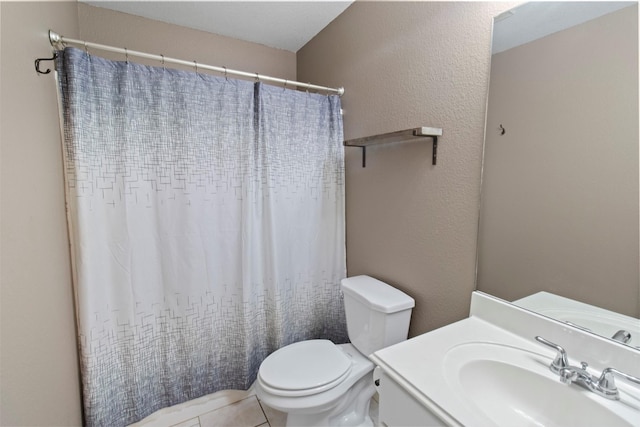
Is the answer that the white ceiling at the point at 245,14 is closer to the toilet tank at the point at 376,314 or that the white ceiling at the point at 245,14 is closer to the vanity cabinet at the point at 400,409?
the toilet tank at the point at 376,314

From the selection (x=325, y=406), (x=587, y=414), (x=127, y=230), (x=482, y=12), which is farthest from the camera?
(x=127, y=230)

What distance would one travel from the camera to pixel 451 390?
78 cm

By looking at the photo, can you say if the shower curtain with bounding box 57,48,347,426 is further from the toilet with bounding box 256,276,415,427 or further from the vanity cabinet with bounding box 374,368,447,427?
the vanity cabinet with bounding box 374,368,447,427

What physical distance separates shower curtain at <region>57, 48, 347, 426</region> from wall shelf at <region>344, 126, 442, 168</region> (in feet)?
0.89

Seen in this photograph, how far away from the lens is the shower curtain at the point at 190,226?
4.43 feet

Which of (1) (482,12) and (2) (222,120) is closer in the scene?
(1) (482,12)

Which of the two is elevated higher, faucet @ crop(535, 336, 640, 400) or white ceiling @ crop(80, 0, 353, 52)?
white ceiling @ crop(80, 0, 353, 52)

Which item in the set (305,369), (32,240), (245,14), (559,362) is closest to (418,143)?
(559,362)

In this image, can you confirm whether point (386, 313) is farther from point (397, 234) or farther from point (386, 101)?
point (386, 101)

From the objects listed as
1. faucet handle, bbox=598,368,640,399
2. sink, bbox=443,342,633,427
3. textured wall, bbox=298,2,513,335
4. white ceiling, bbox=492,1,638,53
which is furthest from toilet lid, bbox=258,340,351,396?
white ceiling, bbox=492,1,638,53

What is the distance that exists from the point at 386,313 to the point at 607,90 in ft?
3.73

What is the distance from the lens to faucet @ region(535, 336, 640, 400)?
749 mm

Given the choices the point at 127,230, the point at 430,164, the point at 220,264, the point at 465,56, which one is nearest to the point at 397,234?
the point at 430,164

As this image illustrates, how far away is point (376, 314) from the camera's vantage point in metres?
1.44
